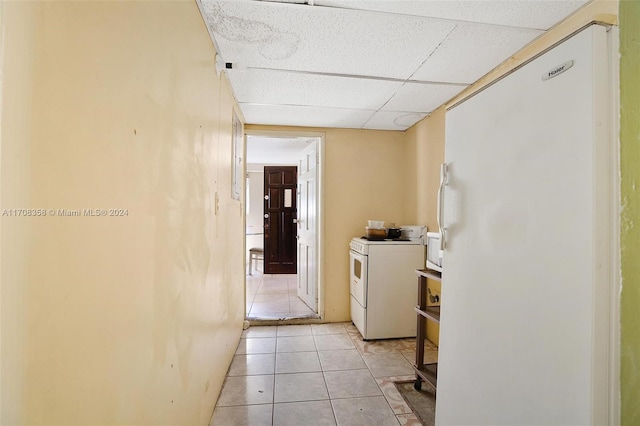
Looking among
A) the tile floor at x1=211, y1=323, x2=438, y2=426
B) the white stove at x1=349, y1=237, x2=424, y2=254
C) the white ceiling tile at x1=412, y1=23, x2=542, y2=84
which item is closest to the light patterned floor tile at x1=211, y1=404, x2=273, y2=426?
the tile floor at x1=211, y1=323, x2=438, y2=426

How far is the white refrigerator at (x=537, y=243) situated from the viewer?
29.4 inches

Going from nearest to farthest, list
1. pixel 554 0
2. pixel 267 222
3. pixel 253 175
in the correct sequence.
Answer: pixel 554 0, pixel 267 222, pixel 253 175

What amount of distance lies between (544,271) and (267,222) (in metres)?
4.90

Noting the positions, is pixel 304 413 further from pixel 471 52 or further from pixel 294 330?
pixel 471 52

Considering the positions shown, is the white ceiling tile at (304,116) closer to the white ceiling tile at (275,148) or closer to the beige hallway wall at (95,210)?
the white ceiling tile at (275,148)

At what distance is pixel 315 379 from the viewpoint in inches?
84.2

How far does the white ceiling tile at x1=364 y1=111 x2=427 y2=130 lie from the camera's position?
2789 millimetres

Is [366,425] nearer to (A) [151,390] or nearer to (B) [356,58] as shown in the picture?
(A) [151,390]

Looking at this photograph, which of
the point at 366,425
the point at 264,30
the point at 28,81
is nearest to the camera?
the point at 28,81

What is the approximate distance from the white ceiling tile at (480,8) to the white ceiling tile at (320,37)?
5cm

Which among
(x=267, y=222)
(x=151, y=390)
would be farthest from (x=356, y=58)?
(x=267, y=222)

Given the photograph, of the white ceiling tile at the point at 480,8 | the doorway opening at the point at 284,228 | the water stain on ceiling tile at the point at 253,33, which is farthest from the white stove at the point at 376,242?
the white ceiling tile at the point at 480,8

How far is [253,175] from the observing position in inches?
255

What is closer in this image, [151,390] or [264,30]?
[151,390]
